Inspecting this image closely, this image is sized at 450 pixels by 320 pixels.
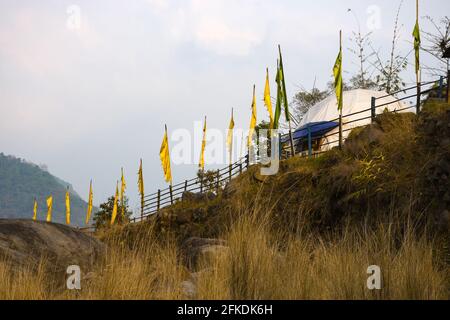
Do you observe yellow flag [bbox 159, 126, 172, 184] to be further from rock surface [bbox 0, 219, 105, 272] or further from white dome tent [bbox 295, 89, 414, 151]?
rock surface [bbox 0, 219, 105, 272]

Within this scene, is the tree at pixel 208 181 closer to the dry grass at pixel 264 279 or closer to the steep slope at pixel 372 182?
the steep slope at pixel 372 182

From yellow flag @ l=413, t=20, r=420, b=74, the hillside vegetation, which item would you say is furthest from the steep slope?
yellow flag @ l=413, t=20, r=420, b=74

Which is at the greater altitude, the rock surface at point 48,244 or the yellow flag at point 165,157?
the yellow flag at point 165,157

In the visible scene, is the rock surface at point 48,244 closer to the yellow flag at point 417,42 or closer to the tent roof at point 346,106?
the yellow flag at point 417,42

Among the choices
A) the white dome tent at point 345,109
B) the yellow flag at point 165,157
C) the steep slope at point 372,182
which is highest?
the white dome tent at point 345,109

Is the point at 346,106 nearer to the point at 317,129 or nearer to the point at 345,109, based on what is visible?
the point at 345,109

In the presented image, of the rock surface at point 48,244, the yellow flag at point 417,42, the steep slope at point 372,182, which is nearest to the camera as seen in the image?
the rock surface at point 48,244

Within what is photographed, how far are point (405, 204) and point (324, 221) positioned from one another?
2.93 metres

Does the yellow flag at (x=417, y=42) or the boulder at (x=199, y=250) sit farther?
the yellow flag at (x=417, y=42)

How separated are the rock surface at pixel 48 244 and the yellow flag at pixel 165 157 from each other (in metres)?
19.0

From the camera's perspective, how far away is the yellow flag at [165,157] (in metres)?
28.8

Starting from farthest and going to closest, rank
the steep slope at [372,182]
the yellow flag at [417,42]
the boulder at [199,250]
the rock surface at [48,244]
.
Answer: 1. the yellow flag at [417,42]
2. the steep slope at [372,182]
3. the boulder at [199,250]
4. the rock surface at [48,244]

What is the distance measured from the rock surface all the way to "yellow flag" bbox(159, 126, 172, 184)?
19.0 meters

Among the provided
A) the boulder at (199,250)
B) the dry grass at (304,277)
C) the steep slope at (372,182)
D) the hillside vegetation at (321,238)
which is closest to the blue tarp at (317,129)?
the hillside vegetation at (321,238)
